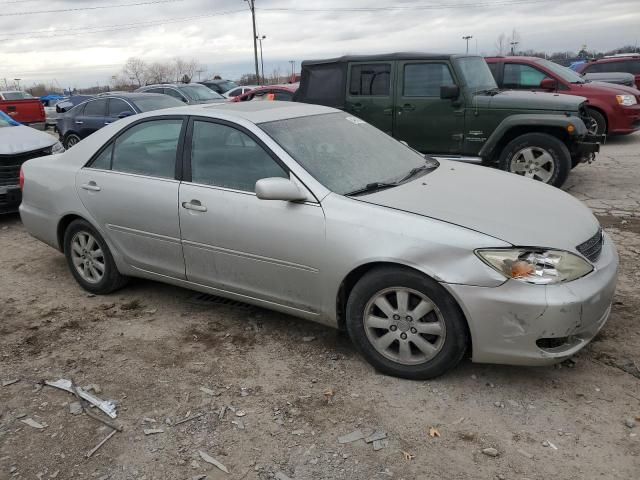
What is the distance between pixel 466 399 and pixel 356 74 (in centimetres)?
596

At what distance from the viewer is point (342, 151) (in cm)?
391

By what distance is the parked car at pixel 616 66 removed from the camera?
15.3m

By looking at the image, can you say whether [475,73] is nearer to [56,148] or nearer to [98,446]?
[56,148]

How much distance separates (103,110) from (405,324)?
10.5 metres

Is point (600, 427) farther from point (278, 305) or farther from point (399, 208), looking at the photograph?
point (278, 305)

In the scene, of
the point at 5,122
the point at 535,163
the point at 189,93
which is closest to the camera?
the point at 535,163

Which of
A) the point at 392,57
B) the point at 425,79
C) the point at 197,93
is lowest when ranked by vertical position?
the point at 197,93

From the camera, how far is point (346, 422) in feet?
9.65

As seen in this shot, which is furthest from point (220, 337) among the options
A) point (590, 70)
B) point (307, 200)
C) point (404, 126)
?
point (590, 70)

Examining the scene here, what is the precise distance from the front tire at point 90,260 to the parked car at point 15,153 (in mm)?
2772

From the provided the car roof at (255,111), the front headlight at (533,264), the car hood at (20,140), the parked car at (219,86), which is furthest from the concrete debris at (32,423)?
the parked car at (219,86)

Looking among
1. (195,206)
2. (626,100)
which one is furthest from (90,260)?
(626,100)

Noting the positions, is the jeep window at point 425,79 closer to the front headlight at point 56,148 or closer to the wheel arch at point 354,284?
the front headlight at point 56,148

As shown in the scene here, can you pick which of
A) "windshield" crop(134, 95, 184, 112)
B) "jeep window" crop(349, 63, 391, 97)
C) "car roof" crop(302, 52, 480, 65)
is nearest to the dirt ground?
"car roof" crop(302, 52, 480, 65)
